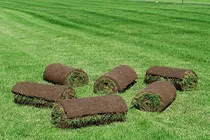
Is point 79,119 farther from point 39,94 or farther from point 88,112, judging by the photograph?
point 39,94

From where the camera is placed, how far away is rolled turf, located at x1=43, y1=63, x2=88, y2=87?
12789 millimetres

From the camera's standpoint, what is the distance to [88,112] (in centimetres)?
919

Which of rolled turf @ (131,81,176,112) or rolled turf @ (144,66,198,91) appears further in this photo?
rolled turf @ (144,66,198,91)

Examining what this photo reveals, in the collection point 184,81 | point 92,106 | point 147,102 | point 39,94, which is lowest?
point 184,81

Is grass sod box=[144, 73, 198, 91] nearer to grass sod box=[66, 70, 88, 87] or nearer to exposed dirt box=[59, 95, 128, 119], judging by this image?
grass sod box=[66, 70, 88, 87]

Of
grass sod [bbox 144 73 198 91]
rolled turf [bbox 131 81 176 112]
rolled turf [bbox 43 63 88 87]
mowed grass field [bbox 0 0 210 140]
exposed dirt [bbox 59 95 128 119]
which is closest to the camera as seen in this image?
exposed dirt [bbox 59 95 128 119]

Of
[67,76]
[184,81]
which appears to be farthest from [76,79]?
[184,81]

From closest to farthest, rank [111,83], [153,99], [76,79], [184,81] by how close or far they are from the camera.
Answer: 1. [153,99]
2. [111,83]
3. [184,81]
4. [76,79]

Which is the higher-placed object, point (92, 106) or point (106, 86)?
point (92, 106)

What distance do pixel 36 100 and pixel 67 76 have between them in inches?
91.9

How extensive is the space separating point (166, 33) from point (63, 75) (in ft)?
44.0

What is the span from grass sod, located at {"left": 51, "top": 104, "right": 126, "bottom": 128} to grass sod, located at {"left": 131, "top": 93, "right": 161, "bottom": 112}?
111 centimetres

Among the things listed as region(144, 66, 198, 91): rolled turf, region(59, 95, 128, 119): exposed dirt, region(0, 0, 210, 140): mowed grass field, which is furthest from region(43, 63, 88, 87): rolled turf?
region(59, 95, 128, 119): exposed dirt

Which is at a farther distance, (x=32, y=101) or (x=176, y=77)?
(x=176, y=77)
